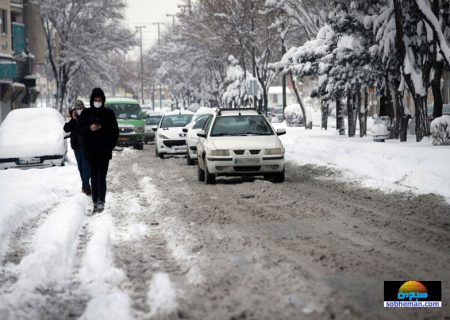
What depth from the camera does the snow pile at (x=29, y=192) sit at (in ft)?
34.5

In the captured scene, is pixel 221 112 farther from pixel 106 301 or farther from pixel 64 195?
pixel 106 301

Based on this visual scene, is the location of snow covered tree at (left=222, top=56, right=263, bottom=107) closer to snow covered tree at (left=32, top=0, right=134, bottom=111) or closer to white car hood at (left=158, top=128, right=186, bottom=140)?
snow covered tree at (left=32, top=0, right=134, bottom=111)

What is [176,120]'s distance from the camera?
94.4 ft

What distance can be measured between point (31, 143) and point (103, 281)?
15325 mm

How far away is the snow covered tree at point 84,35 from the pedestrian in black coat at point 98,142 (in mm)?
39886

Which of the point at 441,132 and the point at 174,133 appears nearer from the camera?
the point at 441,132

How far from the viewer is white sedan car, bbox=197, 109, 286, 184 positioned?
1609 centimetres

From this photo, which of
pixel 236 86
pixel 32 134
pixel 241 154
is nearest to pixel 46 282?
pixel 241 154

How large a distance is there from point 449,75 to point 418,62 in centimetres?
3315

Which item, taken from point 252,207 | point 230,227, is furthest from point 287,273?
point 252,207

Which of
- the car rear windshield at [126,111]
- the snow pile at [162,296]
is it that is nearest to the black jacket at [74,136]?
the snow pile at [162,296]

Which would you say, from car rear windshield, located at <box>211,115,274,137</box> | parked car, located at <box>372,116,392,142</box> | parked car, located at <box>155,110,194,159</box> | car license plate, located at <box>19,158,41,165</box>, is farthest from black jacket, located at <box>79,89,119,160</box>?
parked car, located at <box>372,116,392,142</box>

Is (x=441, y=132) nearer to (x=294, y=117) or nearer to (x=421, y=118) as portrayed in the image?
(x=421, y=118)

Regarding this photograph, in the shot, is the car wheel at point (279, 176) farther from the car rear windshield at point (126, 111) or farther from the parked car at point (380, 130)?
the car rear windshield at point (126, 111)
